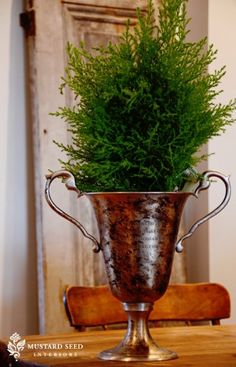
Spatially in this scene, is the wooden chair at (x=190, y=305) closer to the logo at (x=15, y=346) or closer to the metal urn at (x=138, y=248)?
the logo at (x=15, y=346)

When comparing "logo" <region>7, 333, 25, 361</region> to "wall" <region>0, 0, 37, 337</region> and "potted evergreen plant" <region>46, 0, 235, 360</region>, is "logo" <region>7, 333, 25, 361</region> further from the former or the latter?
"wall" <region>0, 0, 37, 337</region>

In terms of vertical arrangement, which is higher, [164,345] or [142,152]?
[142,152]

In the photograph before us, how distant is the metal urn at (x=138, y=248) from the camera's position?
4.29 ft

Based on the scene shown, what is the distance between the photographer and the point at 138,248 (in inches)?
51.7

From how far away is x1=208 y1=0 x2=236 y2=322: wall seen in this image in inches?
123

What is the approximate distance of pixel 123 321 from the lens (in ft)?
6.50

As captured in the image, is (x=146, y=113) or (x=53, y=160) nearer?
(x=146, y=113)

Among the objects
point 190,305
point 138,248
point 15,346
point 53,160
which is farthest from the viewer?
point 53,160

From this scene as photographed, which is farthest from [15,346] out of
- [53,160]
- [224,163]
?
[224,163]

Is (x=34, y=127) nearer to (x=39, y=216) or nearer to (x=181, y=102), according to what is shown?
(x=39, y=216)

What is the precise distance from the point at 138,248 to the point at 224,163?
1.87m

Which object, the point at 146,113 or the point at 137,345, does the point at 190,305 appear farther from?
the point at 146,113

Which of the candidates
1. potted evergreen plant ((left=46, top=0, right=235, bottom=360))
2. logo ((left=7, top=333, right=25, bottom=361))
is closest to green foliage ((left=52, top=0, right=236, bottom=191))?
potted evergreen plant ((left=46, top=0, right=235, bottom=360))

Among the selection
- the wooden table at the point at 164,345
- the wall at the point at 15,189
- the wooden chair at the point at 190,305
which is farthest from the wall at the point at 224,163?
the wooden table at the point at 164,345
